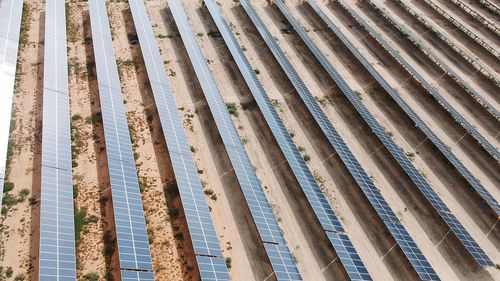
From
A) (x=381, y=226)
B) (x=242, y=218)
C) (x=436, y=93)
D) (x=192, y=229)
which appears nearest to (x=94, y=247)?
(x=192, y=229)

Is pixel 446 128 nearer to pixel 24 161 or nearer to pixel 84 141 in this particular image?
pixel 84 141

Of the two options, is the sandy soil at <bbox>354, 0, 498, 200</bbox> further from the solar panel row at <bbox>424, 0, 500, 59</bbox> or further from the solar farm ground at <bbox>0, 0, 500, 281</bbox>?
the solar panel row at <bbox>424, 0, 500, 59</bbox>

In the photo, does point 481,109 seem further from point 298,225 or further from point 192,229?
point 192,229

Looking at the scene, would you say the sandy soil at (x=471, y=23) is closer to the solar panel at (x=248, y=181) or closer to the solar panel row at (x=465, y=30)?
the solar panel row at (x=465, y=30)

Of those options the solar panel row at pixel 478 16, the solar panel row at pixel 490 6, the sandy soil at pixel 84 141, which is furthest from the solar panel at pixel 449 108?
the sandy soil at pixel 84 141

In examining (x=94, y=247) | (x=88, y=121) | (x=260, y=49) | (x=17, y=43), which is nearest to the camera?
(x=94, y=247)

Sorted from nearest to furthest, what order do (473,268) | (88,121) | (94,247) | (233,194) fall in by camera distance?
(94,247) < (473,268) < (233,194) < (88,121)

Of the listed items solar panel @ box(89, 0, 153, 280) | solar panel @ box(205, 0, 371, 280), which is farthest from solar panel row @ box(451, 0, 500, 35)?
solar panel @ box(89, 0, 153, 280)
